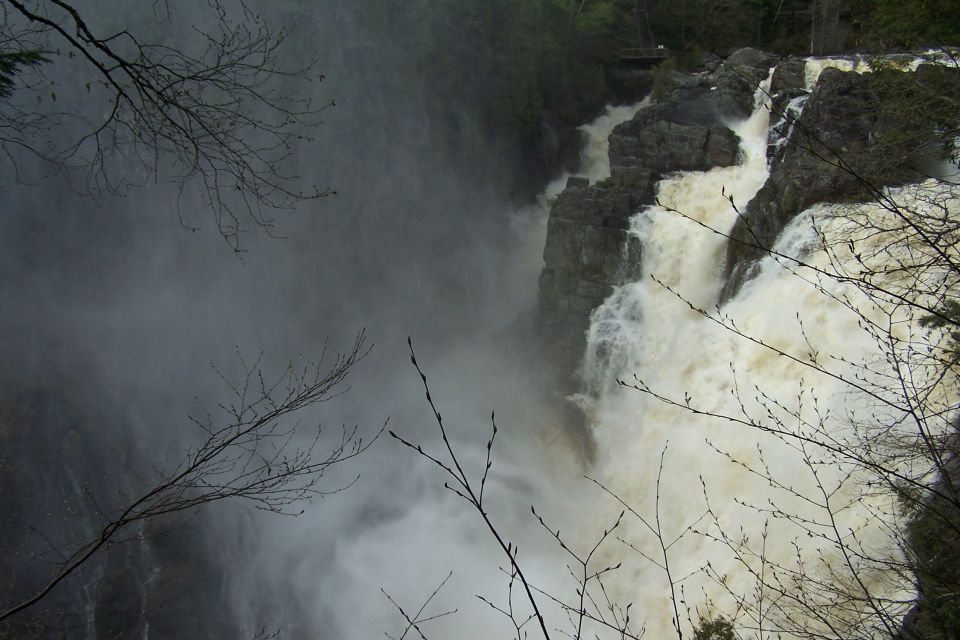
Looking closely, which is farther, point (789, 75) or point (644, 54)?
point (644, 54)

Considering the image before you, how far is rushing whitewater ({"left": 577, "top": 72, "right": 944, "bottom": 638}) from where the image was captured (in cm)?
850

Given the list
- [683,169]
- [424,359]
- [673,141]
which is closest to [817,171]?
[683,169]

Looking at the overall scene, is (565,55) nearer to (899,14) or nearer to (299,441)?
(899,14)

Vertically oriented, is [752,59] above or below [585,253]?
above

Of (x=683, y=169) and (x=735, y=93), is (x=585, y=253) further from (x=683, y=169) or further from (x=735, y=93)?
(x=735, y=93)

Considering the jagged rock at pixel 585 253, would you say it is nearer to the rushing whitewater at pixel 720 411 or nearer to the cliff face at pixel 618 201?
the cliff face at pixel 618 201

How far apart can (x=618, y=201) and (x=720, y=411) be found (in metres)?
5.97

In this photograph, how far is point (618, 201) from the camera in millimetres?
A: 15562

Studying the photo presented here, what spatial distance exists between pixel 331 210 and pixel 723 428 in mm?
12445

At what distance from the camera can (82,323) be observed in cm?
1500

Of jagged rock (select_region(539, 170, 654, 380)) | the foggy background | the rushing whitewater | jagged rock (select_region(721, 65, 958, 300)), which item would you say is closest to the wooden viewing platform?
the foggy background

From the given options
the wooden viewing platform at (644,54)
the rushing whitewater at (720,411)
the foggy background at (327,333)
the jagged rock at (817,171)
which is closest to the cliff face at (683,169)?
→ the jagged rock at (817,171)

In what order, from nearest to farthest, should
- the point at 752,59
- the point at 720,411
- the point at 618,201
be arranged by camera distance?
1. the point at 720,411
2. the point at 618,201
3. the point at 752,59

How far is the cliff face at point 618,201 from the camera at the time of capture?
15398mm
